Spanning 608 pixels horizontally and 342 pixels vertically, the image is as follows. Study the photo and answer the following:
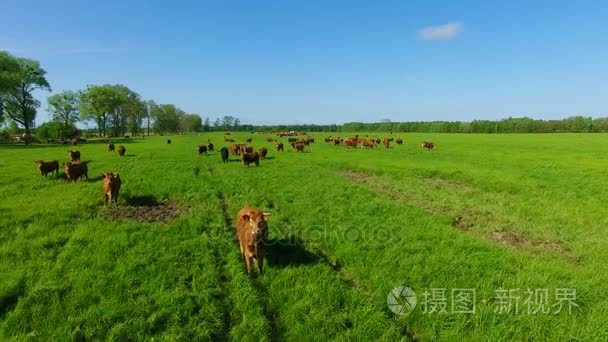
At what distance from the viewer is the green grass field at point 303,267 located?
5.43 metres

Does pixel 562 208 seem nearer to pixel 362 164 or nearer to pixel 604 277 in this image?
pixel 604 277

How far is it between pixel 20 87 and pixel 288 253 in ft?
268

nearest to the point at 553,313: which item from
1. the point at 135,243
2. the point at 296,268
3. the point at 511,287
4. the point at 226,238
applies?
the point at 511,287

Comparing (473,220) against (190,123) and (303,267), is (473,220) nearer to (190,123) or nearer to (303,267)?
(303,267)

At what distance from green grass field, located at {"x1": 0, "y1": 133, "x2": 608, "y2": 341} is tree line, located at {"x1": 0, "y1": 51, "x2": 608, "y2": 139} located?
6490 centimetres

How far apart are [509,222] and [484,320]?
6925 millimetres

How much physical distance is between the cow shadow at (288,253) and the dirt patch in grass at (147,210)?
420 centimetres

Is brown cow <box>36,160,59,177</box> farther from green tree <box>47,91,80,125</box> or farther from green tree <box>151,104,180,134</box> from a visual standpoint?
green tree <box>151,104,180,134</box>

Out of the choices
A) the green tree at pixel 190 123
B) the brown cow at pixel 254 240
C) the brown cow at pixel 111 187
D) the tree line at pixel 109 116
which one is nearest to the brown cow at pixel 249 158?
the brown cow at pixel 111 187

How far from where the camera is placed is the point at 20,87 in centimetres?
6806

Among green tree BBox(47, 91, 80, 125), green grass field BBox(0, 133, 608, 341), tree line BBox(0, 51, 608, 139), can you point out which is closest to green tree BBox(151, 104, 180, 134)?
tree line BBox(0, 51, 608, 139)

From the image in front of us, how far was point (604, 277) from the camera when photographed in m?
7.13

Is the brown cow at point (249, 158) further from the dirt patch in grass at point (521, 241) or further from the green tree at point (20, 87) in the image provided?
the green tree at point (20, 87)

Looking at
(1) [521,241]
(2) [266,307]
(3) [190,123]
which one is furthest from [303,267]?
(3) [190,123]
